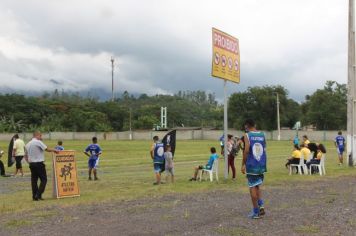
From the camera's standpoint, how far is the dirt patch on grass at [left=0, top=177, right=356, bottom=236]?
28.2 feet

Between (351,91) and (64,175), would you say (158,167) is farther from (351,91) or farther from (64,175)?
(351,91)

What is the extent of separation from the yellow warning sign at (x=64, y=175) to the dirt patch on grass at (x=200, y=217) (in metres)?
2.28

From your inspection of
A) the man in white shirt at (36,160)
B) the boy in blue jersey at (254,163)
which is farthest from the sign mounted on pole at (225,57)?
the boy in blue jersey at (254,163)

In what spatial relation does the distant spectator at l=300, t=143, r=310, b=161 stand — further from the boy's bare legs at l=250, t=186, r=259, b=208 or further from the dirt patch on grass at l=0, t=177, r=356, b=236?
the boy's bare legs at l=250, t=186, r=259, b=208

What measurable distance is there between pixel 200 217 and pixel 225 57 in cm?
963

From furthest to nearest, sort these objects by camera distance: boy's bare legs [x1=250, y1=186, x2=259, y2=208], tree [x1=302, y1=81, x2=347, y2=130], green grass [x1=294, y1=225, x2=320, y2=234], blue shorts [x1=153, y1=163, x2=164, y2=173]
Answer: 1. tree [x1=302, y1=81, x2=347, y2=130]
2. blue shorts [x1=153, y1=163, x2=164, y2=173]
3. boy's bare legs [x1=250, y1=186, x2=259, y2=208]
4. green grass [x1=294, y1=225, x2=320, y2=234]

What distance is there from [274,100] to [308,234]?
97.4m

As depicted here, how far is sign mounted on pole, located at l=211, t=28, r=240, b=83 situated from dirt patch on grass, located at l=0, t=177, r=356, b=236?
575cm

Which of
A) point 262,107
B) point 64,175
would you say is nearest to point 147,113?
point 262,107

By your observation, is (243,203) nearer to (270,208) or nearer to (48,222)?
(270,208)

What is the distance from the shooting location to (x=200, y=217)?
9836mm

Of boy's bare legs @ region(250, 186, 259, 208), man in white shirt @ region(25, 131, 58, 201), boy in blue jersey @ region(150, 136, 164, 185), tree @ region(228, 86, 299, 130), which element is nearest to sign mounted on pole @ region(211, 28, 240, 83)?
boy in blue jersey @ region(150, 136, 164, 185)

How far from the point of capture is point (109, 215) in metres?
10.3

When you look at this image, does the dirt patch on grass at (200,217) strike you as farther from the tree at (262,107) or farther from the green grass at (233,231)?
the tree at (262,107)
